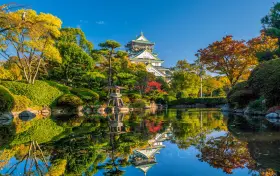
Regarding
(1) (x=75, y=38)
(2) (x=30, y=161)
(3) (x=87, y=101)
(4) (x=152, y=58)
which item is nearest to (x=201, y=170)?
(2) (x=30, y=161)

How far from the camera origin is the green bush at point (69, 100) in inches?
638

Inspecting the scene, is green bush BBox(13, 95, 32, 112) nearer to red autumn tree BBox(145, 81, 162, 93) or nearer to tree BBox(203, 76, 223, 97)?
red autumn tree BBox(145, 81, 162, 93)

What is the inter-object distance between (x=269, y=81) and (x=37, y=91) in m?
14.2

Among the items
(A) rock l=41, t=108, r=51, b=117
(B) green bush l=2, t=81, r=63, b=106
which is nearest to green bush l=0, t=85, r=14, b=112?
(B) green bush l=2, t=81, r=63, b=106

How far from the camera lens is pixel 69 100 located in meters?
16.2

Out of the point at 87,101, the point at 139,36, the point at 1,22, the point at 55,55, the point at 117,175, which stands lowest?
the point at 117,175

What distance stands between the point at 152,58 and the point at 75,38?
60.7 ft

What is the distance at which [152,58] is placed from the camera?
1622 inches

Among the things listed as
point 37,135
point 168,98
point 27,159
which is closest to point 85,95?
point 168,98

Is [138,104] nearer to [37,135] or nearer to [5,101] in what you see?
[5,101]

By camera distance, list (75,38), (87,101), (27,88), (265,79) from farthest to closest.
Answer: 1. (75,38)
2. (87,101)
3. (27,88)
4. (265,79)

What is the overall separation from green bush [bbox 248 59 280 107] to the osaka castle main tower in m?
22.9

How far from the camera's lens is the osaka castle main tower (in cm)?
3578

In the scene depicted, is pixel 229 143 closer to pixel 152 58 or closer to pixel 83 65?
pixel 83 65
